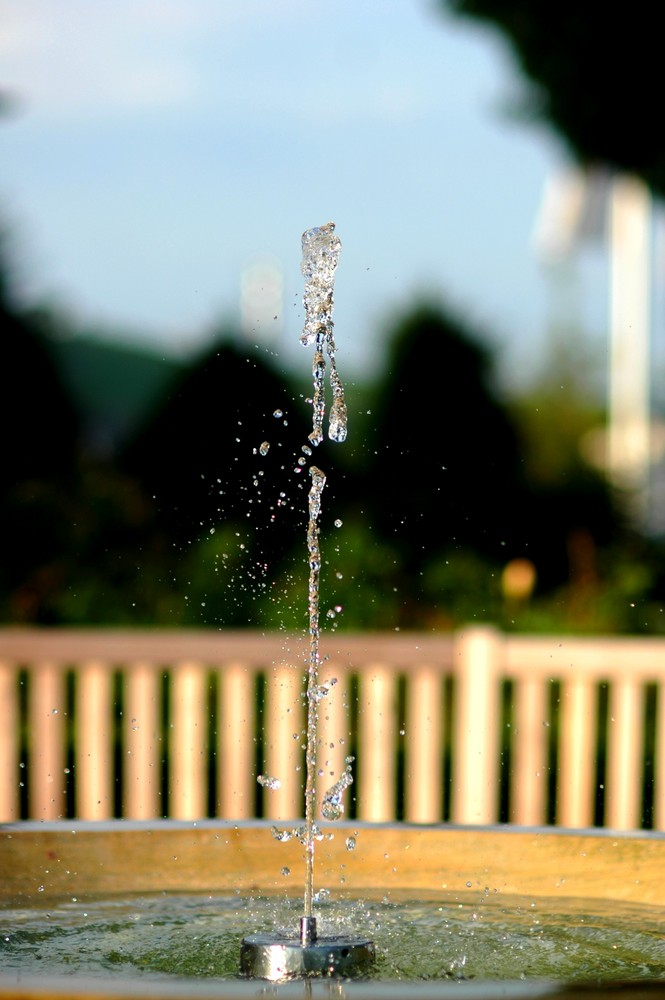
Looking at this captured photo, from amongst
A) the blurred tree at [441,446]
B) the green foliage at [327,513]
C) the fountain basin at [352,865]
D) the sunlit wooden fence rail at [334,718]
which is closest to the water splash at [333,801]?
the fountain basin at [352,865]

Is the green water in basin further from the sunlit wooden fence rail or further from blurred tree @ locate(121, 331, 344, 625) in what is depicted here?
blurred tree @ locate(121, 331, 344, 625)

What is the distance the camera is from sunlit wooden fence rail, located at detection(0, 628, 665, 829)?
13.1ft

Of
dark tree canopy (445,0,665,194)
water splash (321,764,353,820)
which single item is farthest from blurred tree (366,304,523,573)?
water splash (321,764,353,820)

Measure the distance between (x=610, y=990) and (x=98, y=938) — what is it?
77cm

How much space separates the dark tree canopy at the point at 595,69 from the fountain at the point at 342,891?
6142 millimetres

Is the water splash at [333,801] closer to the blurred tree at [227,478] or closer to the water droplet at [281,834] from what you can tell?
the water droplet at [281,834]

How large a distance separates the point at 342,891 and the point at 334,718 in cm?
215

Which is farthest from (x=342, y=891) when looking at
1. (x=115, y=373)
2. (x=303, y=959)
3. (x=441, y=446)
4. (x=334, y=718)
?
(x=115, y=373)

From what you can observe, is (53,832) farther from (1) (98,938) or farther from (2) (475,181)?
(2) (475,181)

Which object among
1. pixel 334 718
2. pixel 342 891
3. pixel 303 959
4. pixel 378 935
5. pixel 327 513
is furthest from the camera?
pixel 327 513

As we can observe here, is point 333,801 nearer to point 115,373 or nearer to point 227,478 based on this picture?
point 227,478

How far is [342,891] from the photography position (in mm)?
1944

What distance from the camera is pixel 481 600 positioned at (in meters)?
5.23

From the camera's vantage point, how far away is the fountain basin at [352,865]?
1.89 m
